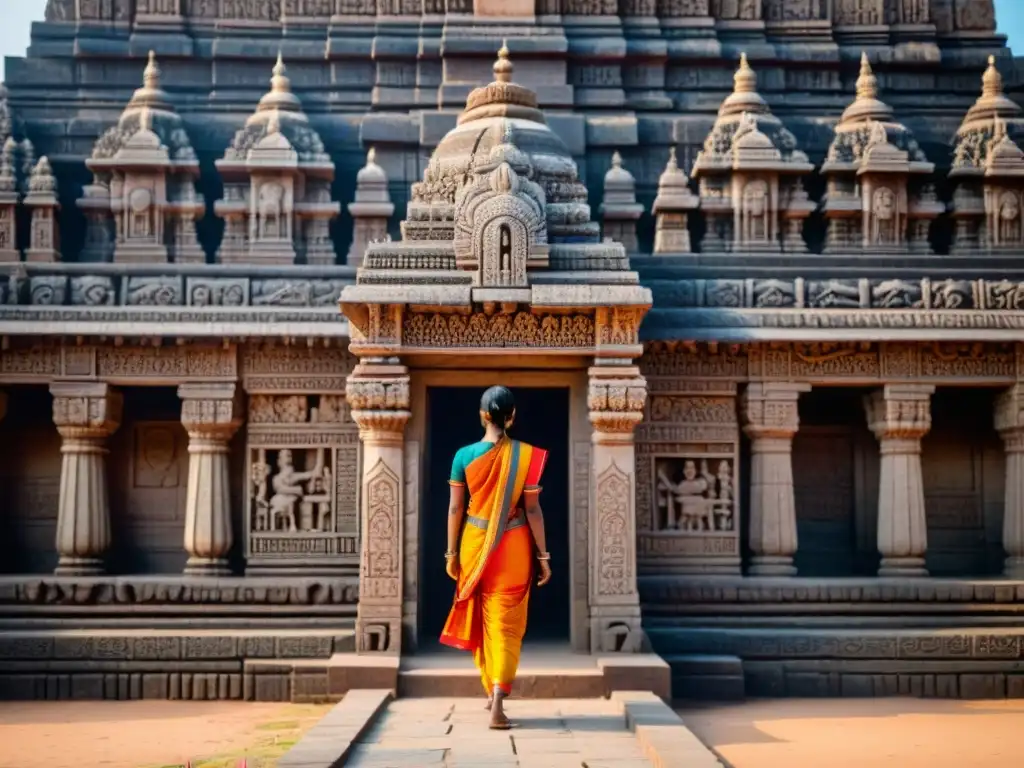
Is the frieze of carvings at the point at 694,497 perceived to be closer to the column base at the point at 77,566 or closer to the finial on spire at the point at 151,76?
the column base at the point at 77,566

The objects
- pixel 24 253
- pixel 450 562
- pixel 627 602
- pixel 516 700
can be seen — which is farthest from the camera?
pixel 24 253

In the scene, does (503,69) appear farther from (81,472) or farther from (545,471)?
(81,472)

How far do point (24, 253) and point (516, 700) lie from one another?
8.38 meters

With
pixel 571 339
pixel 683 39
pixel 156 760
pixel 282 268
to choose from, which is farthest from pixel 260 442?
pixel 683 39

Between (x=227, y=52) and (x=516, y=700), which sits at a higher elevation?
(x=227, y=52)

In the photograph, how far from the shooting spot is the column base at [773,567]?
12930mm

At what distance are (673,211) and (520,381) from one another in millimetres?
4473

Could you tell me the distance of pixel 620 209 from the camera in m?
15.7

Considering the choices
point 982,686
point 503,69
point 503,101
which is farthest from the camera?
point 503,69

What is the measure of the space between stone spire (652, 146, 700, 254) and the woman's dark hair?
22.6 feet

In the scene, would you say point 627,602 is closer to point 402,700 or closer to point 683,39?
point 402,700

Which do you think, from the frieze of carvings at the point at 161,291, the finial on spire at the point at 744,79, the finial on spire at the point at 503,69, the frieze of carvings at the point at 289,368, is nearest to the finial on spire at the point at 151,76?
the frieze of carvings at the point at 161,291

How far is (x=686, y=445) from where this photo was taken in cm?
1312

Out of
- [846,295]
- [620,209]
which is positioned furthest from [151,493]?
[846,295]
